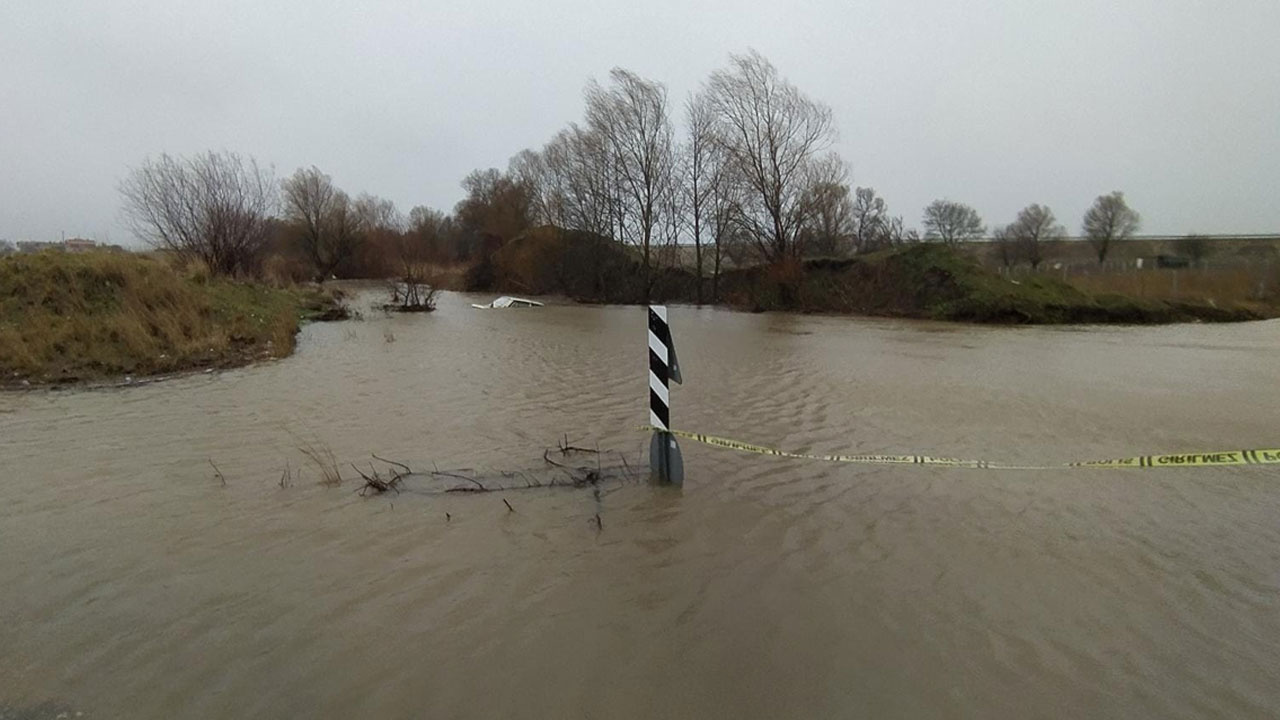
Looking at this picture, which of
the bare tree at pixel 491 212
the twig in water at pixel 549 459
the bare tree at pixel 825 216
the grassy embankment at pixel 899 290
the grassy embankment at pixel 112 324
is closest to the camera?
the twig in water at pixel 549 459

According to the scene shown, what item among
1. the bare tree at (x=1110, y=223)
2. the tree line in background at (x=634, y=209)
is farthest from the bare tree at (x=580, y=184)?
the bare tree at (x=1110, y=223)

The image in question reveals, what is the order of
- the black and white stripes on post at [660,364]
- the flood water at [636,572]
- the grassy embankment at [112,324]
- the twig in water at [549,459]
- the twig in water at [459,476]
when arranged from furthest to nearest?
the grassy embankment at [112,324] < the twig in water at [549,459] < the twig in water at [459,476] < the black and white stripes on post at [660,364] < the flood water at [636,572]

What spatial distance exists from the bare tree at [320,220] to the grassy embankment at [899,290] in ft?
84.5

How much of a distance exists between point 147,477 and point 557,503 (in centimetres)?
341

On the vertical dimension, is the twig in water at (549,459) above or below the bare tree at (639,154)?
below

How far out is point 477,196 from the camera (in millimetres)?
65500

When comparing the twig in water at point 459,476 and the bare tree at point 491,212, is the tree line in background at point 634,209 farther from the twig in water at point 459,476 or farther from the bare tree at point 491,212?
the twig in water at point 459,476

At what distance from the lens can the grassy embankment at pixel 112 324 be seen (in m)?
9.85

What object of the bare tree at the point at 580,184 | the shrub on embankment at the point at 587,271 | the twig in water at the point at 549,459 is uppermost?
the bare tree at the point at 580,184

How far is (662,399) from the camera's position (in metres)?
4.67

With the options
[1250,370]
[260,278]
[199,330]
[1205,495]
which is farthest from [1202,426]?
[260,278]

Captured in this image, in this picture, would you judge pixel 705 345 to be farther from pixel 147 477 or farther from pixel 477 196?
pixel 477 196

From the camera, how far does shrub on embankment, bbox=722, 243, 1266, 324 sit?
21984mm

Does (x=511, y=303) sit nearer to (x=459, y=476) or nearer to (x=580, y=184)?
(x=580, y=184)
